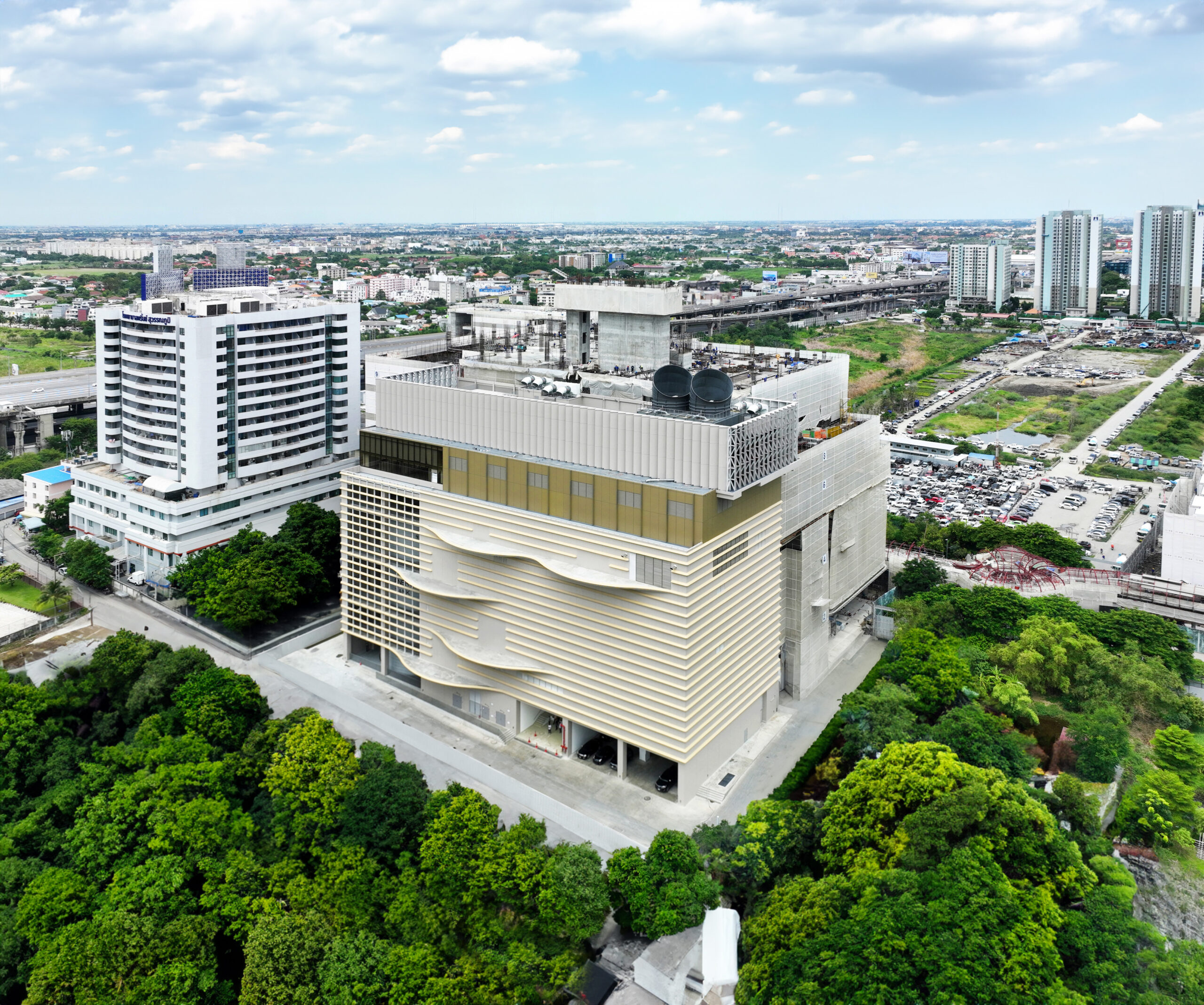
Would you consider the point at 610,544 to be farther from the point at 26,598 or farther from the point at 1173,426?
the point at 1173,426

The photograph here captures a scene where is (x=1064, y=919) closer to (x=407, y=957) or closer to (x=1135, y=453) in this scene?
(x=407, y=957)

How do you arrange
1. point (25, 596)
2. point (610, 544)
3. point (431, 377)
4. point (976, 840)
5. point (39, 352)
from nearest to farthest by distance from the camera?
point (976, 840) → point (610, 544) → point (431, 377) → point (25, 596) → point (39, 352)

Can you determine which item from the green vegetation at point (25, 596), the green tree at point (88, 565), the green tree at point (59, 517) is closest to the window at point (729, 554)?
the green tree at point (88, 565)

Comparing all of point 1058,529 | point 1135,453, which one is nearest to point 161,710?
point 1058,529

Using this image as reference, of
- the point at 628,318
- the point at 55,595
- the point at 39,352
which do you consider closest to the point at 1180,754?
the point at 628,318

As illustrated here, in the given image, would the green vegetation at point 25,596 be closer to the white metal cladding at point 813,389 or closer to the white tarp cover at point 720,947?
the white metal cladding at point 813,389
